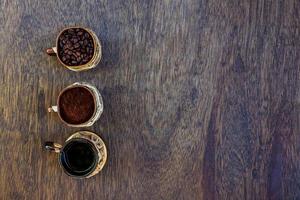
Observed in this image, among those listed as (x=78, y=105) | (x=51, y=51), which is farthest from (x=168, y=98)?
(x=51, y=51)

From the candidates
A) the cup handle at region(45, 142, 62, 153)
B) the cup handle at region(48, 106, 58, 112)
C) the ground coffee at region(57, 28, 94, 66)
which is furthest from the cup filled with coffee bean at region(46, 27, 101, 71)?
the cup handle at region(45, 142, 62, 153)

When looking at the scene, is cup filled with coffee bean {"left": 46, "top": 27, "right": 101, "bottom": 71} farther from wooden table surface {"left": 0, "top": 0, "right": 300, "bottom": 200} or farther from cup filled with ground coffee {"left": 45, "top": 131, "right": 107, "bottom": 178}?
cup filled with ground coffee {"left": 45, "top": 131, "right": 107, "bottom": 178}

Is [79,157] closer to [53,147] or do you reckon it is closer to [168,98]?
[53,147]

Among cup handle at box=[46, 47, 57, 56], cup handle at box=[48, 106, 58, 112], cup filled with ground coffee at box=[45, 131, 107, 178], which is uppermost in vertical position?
cup handle at box=[46, 47, 57, 56]

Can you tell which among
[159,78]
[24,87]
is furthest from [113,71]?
[24,87]

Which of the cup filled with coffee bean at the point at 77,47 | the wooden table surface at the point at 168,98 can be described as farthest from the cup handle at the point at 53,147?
the cup filled with coffee bean at the point at 77,47

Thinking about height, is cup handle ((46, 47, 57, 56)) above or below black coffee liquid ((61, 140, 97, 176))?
above

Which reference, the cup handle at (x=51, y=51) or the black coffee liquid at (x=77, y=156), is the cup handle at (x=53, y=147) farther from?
the cup handle at (x=51, y=51)
